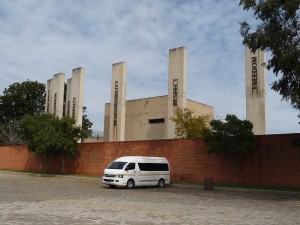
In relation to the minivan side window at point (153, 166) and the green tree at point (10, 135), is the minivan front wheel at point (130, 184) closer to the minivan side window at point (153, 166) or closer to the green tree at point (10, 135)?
the minivan side window at point (153, 166)

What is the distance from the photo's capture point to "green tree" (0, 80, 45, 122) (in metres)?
77.3

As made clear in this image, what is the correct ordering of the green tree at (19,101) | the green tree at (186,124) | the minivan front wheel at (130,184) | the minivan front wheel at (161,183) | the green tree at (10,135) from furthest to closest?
the green tree at (19,101) < the green tree at (10,135) < the green tree at (186,124) < the minivan front wheel at (161,183) < the minivan front wheel at (130,184)

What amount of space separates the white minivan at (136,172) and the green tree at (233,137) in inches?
153

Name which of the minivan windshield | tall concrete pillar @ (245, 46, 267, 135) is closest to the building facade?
tall concrete pillar @ (245, 46, 267, 135)

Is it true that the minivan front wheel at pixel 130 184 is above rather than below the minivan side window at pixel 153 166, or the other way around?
below

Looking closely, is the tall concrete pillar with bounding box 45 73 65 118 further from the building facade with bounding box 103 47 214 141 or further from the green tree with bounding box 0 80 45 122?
the green tree with bounding box 0 80 45 122

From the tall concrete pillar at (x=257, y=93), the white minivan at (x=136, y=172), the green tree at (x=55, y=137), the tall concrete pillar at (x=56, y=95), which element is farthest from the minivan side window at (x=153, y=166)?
the tall concrete pillar at (x=56, y=95)

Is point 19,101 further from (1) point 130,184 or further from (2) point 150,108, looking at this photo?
(1) point 130,184

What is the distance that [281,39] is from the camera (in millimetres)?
19500

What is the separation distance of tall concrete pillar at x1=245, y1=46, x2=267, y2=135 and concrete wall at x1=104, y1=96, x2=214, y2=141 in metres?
17.1

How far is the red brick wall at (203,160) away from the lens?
2703cm

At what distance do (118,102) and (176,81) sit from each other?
354 inches

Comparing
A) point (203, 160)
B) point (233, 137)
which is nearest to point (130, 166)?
point (203, 160)

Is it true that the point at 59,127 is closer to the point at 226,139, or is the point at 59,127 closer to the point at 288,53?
the point at 226,139
